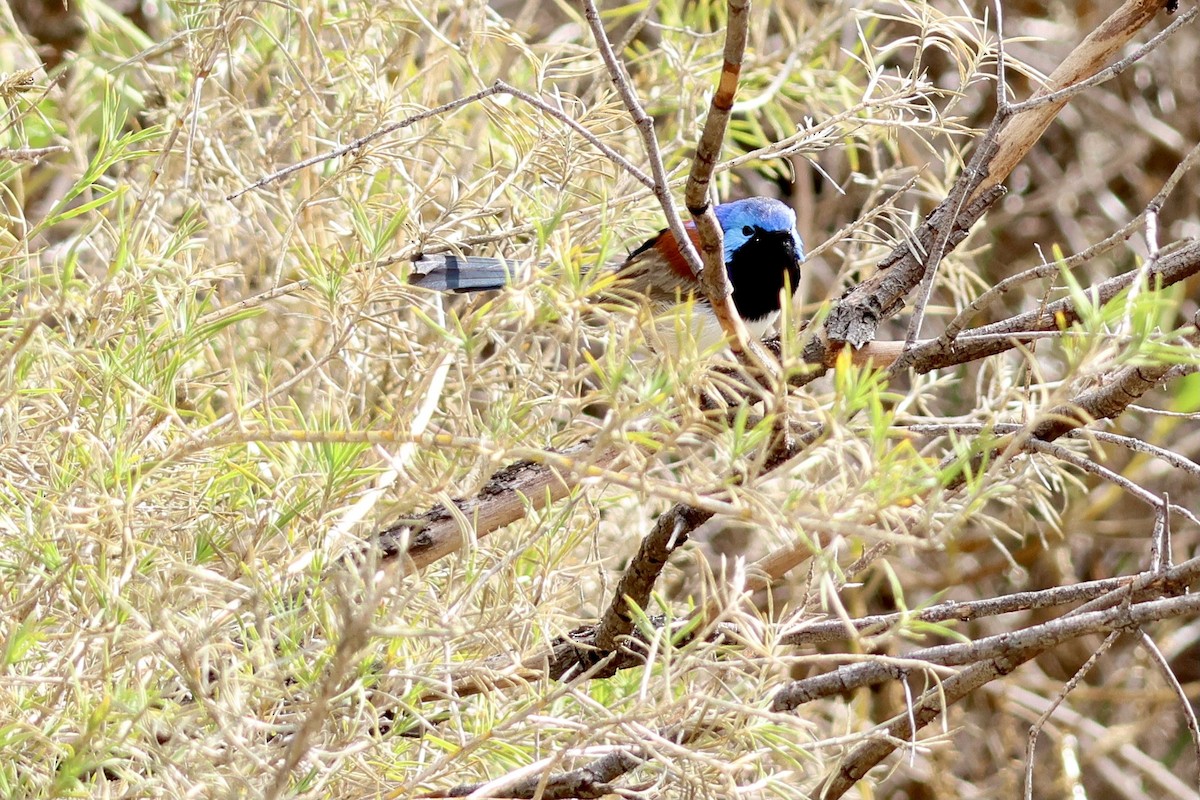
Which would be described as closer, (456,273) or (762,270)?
(456,273)

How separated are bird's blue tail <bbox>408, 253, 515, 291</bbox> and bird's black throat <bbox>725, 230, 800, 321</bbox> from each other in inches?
38.6

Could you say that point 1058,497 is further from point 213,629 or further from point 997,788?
point 213,629

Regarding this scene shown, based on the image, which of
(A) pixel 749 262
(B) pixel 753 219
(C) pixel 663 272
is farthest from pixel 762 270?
(C) pixel 663 272

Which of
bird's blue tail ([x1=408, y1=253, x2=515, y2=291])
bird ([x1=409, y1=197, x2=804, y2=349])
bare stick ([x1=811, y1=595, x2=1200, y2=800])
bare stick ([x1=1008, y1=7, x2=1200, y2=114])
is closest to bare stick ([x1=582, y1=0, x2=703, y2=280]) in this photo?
bare stick ([x1=1008, y1=7, x2=1200, y2=114])

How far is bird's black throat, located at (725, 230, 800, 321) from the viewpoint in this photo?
3383 mm

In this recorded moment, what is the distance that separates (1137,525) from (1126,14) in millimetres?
3063

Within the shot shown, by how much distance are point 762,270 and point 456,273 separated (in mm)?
1274

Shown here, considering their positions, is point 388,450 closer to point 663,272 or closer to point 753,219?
point 663,272

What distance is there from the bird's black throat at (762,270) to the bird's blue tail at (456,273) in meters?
0.98

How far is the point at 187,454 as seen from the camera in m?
1.65

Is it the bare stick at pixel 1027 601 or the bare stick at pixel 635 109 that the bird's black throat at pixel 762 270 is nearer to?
the bare stick at pixel 1027 601

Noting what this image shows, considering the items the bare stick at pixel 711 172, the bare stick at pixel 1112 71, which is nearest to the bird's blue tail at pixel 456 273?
the bare stick at pixel 711 172

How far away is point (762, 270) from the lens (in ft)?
11.4

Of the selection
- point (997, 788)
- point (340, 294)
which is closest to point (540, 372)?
point (340, 294)
